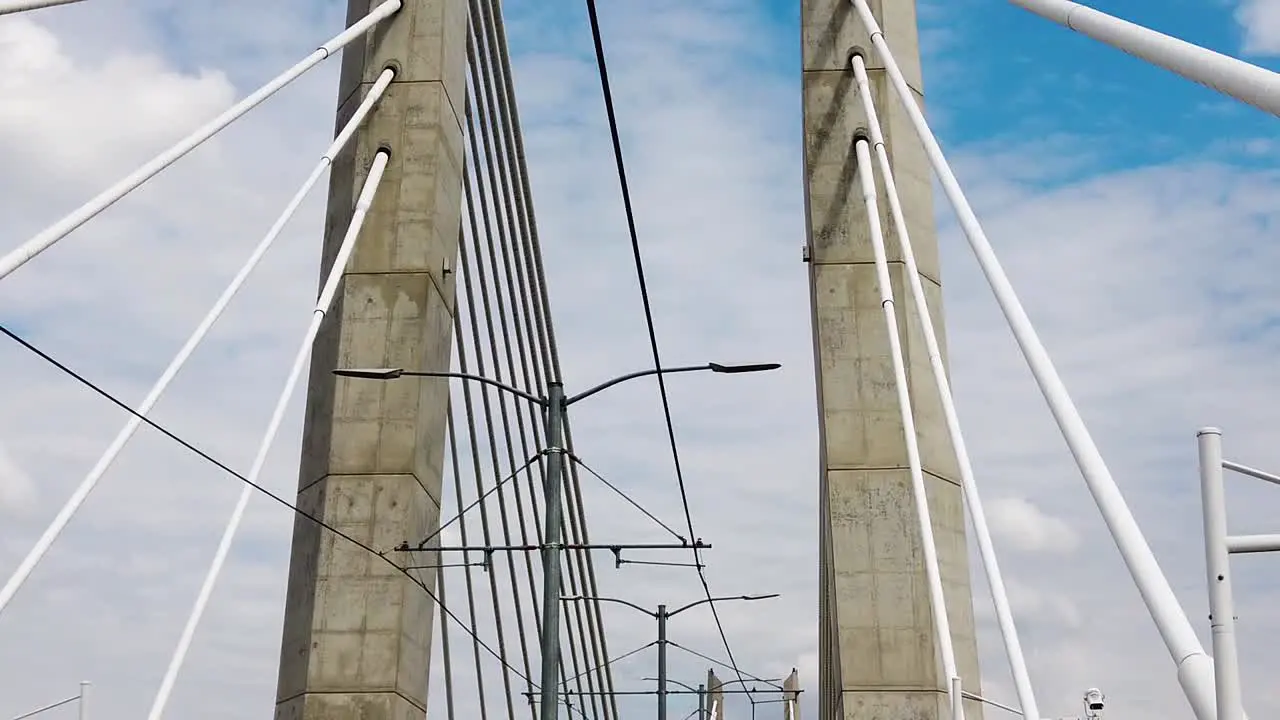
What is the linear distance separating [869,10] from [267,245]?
26.9ft

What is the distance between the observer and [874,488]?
21.3m

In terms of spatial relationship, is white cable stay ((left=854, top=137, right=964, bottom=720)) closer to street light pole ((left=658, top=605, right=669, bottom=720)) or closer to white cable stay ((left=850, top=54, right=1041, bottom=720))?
white cable stay ((left=850, top=54, right=1041, bottom=720))

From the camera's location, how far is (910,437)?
64.3ft

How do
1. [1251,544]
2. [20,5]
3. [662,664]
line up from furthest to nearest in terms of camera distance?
[662,664] < [20,5] < [1251,544]

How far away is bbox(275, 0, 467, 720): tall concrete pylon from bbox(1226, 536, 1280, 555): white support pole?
1498 cm

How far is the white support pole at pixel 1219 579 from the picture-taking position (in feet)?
19.9

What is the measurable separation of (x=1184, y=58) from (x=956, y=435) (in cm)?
1051

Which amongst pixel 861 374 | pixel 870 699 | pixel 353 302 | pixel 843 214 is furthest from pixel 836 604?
pixel 353 302

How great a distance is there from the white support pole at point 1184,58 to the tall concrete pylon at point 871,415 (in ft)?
38.2

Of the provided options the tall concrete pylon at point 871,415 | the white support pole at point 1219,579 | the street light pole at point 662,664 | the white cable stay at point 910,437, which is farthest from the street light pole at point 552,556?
the street light pole at point 662,664

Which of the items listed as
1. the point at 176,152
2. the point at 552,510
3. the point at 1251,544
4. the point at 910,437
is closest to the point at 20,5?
the point at 176,152

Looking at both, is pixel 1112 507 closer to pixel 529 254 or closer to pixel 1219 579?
pixel 1219 579

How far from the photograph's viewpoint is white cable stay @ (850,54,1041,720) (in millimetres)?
15109

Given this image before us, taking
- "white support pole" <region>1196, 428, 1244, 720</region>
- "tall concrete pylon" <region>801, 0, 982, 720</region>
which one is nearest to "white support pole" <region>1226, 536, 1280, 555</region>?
"white support pole" <region>1196, 428, 1244, 720</region>
